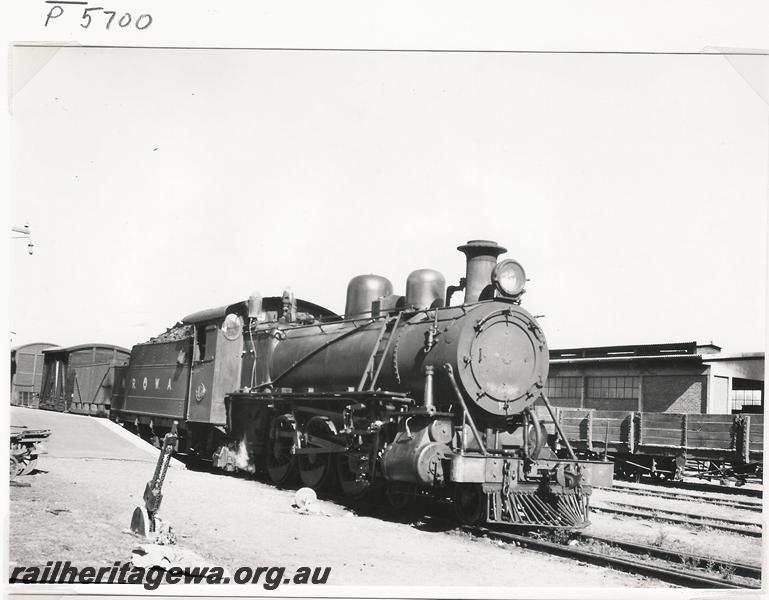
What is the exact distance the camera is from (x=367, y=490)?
34.9ft

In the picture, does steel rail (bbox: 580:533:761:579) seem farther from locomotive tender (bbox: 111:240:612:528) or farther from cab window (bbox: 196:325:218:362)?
cab window (bbox: 196:325:218:362)

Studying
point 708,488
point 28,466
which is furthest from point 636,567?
point 708,488

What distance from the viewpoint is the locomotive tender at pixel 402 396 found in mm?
8938

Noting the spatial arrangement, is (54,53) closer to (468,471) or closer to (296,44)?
(296,44)

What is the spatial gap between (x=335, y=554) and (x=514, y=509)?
7.96 ft

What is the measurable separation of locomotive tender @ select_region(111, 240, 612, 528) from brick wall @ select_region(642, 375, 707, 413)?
31.6ft

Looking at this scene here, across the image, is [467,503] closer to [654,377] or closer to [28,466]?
[28,466]

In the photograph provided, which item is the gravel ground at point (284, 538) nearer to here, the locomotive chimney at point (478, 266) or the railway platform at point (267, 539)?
the railway platform at point (267, 539)

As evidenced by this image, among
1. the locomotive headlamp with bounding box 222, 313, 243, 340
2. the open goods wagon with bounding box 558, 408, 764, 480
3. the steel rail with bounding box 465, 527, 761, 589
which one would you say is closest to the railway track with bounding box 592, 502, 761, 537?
the steel rail with bounding box 465, 527, 761, 589

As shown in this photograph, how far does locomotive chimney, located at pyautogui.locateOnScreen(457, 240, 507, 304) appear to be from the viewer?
10023mm

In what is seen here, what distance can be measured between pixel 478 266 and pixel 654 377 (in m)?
12.1

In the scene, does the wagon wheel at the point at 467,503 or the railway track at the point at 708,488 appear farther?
the railway track at the point at 708,488

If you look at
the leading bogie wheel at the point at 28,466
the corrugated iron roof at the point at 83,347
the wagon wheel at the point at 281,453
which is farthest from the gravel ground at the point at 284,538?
the corrugated iron roof at the point at 83,347

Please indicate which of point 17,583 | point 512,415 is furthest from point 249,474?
point 17,583
